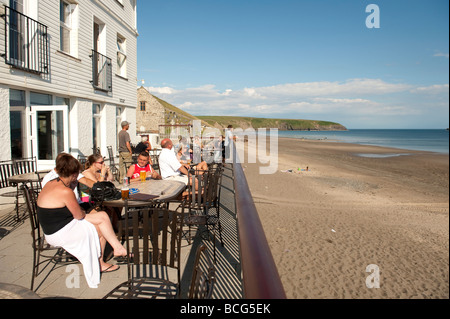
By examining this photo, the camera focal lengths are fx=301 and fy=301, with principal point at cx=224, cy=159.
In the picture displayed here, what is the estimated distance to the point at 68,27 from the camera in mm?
8352

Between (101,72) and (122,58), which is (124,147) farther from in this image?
(122,58)

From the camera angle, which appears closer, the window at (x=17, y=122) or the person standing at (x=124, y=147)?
the window at (x=17, y=122)

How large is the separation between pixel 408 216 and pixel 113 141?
1010cm

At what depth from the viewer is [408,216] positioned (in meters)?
8.89

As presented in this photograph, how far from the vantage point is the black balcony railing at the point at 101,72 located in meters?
9.56

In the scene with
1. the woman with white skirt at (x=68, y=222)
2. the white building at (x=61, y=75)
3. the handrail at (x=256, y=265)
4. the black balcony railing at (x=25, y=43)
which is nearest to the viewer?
the handrail at (x=256, y=265)

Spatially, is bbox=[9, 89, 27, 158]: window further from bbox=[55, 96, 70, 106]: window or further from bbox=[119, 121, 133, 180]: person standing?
bbox=[119, 121, 133, 180]: person standing

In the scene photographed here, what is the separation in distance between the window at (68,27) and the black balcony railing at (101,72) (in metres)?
0.84

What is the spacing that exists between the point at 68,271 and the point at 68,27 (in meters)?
7.52

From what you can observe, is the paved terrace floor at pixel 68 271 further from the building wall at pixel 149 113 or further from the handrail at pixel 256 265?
the building wall at pixel 149 113

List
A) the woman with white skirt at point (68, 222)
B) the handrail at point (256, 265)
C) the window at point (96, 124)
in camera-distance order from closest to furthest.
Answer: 1. the handrail at point (256, 265)
2. the woman with white skirt at point (68, 222)
3. the window at point (96, 124)

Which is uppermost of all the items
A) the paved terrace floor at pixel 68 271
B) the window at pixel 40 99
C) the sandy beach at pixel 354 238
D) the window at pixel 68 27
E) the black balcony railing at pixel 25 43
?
the window at pixel 68 27

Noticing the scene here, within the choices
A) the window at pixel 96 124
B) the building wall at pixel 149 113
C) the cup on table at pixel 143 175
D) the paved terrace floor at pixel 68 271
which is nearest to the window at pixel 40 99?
the window at pixel 96 124

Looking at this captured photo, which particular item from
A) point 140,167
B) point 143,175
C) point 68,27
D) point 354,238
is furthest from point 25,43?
point 354,238
